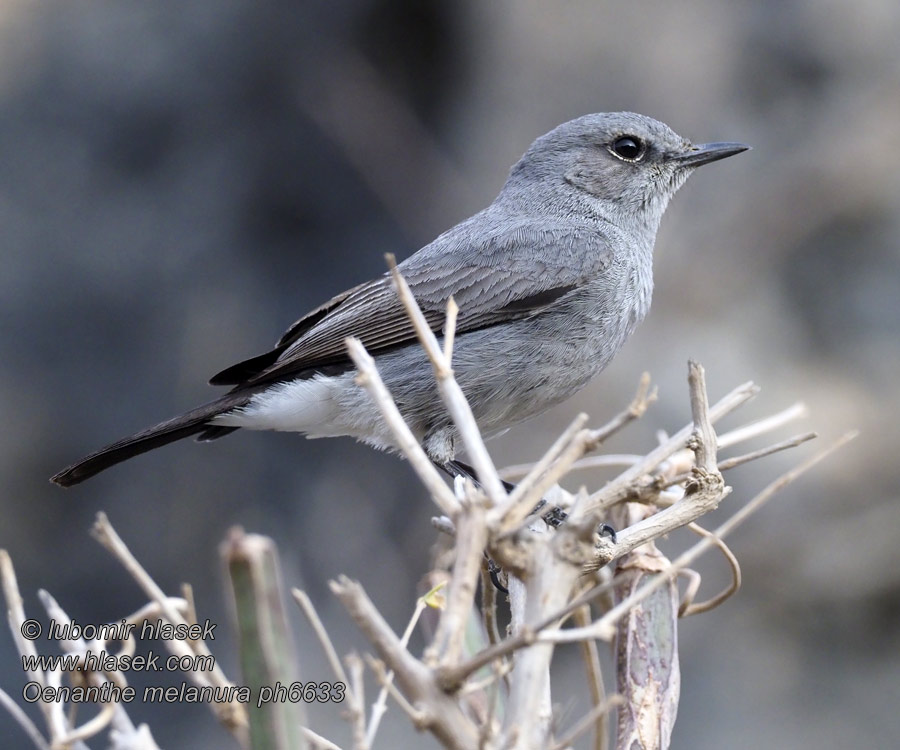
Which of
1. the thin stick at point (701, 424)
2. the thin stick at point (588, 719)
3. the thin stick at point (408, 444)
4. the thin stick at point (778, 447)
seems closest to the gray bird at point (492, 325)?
the thin stick at point (778, 447)

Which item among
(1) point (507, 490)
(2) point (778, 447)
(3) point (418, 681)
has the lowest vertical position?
(1) point (507, 490)

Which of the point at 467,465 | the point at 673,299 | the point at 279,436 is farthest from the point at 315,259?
the point at 467,465

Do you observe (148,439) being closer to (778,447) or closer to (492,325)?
(492,325)

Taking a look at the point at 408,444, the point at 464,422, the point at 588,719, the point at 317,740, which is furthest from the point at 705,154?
the point at 588,719

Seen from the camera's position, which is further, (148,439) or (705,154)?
(705,154)

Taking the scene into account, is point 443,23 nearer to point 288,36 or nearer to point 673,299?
point 288,36

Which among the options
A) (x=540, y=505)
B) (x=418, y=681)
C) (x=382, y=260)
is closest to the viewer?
(x=418, y=681)
